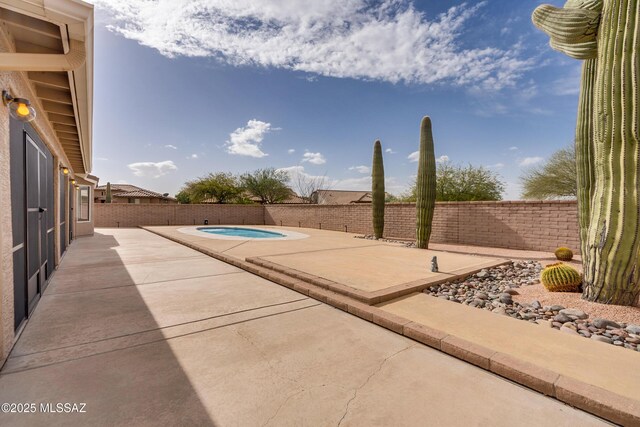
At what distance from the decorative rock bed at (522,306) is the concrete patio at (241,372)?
61.0 inches

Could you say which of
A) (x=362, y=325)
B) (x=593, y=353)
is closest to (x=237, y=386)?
(x=362, y=325)

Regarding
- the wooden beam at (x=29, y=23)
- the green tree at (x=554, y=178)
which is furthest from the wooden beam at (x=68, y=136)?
the green tree at (x=554, y=178)

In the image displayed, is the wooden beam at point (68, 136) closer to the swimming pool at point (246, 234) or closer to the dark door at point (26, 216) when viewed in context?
the dark door at point (26, 216)

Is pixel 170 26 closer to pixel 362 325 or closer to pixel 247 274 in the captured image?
pixel 247 274

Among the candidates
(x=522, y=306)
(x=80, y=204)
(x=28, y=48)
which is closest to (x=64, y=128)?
(x=28, y=48)

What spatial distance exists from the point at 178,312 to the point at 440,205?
9.96m

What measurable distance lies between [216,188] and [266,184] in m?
5.63

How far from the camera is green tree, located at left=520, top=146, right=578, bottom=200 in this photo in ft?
58.4

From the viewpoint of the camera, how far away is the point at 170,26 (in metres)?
6.41

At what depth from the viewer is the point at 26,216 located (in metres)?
3.25

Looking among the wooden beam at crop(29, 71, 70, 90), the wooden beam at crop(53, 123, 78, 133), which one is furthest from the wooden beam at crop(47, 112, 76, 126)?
the wooden beam at crop(29, 71, 70, 90)

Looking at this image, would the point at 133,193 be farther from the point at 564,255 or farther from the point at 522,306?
the point at 564,255

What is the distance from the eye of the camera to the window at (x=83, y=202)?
39.7 ft

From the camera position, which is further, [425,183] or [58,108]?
[425,183]
